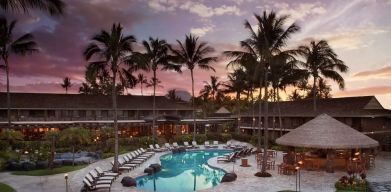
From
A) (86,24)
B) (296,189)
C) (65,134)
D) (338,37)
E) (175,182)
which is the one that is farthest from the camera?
(338,37)

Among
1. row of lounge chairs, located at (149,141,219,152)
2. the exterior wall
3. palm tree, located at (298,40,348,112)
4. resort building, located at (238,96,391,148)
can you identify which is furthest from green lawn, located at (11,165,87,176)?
palm tree, located at (298,40,348,112)

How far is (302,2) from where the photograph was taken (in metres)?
28.0

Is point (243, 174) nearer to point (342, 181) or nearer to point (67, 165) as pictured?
point (342, 181)

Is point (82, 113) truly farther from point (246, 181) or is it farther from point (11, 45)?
point (246, 181)

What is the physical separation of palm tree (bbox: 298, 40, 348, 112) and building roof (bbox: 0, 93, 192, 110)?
2813 centimetres

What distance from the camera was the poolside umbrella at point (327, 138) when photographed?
24344 millimetres

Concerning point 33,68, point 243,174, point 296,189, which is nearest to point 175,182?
point 243,174

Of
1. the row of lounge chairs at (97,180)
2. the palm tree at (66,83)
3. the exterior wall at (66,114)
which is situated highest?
the palm tree at (66,83)

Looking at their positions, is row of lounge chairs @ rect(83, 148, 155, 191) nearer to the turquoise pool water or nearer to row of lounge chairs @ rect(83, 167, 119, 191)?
row of lounge chairs @ rect(83, 167, 119, 191)

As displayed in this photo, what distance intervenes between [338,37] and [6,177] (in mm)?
29390

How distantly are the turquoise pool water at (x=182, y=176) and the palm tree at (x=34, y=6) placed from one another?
10879 millimetres

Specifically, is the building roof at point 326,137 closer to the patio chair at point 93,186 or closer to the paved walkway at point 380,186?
the paved walkway at point 380,186

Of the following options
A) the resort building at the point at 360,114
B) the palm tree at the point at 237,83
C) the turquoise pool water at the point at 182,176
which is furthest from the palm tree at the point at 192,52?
the resort building at the point at 360,114

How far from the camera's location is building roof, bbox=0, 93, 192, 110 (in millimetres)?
49344
